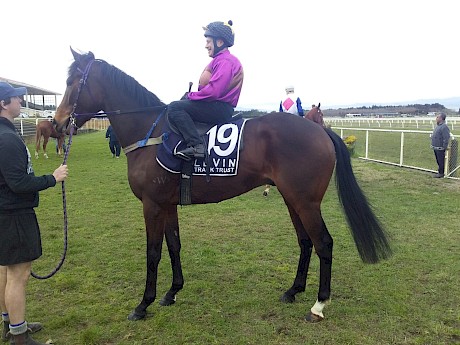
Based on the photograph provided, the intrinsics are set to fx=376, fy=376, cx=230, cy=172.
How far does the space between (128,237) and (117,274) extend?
1.54m

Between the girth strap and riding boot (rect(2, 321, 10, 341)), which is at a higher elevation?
the girth strap

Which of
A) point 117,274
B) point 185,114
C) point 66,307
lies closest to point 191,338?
point 66,307

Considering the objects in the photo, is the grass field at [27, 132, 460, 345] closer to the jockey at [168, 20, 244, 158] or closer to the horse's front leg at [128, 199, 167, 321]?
the horse's front leg at [128, 199, 167, 321]

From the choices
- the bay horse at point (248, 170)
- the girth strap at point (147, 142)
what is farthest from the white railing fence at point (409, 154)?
the girth strap at point (147, 142)

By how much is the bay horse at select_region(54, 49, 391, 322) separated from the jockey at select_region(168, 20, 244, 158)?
319 millimetres

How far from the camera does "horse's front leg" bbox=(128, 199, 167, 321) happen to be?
378 centimetres

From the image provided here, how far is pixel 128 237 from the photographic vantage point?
244 inches

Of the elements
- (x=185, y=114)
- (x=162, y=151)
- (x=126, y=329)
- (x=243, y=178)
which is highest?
(x=185, y=114)

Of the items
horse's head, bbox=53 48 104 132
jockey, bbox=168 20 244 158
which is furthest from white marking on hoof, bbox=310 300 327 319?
horse's head, bbox=53 48 104 132

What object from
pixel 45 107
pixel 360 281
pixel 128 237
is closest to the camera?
pixel 360 281

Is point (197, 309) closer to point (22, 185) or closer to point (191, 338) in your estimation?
point (191, 338)

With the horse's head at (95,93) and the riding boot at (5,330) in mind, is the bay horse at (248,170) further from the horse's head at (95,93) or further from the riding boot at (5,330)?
the riding boot at (5,330)

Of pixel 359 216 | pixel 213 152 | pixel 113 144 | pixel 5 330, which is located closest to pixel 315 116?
pixel 359 216

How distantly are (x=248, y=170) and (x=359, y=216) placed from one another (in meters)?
1.26
